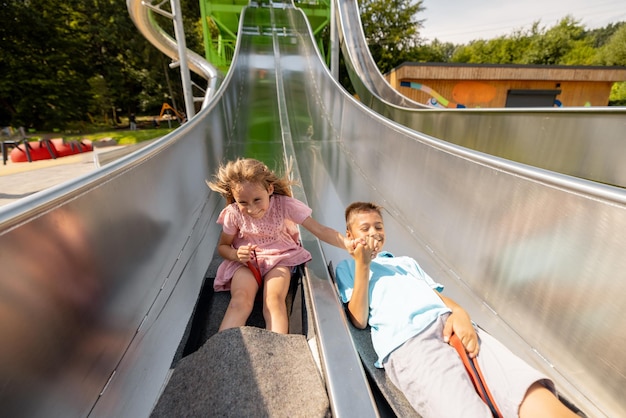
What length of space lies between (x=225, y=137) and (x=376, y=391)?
3798 mm

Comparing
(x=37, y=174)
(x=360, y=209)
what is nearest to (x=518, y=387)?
(x=360, y=209)

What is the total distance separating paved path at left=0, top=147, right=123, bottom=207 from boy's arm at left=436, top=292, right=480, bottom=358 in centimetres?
688

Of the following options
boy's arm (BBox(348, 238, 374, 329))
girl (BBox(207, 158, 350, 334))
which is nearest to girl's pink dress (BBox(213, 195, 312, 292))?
girl (BBox(207, 158, 350, 334))

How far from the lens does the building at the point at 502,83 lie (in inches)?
468

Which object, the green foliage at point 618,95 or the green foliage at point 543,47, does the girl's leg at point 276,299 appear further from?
the green foliage at point 543,47

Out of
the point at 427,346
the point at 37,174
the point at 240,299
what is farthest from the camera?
the point at 37,174

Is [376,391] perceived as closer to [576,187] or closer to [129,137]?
[576,187]

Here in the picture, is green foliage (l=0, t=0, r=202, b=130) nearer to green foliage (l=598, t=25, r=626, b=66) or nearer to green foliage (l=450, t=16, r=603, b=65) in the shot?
green foliage (l=450, t=16, r=603, b=65)

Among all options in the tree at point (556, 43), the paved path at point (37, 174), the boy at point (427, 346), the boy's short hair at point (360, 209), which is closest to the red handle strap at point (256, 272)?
the boy at point (427, 346)

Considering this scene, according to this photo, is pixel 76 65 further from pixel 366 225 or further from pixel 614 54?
pixel 614 54

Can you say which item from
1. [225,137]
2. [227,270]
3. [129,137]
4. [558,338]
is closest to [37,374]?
[227,270]

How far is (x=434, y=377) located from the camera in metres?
1.16

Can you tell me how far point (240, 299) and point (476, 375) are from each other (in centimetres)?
107

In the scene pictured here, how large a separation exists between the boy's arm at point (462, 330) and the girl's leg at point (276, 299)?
72 centimetres
